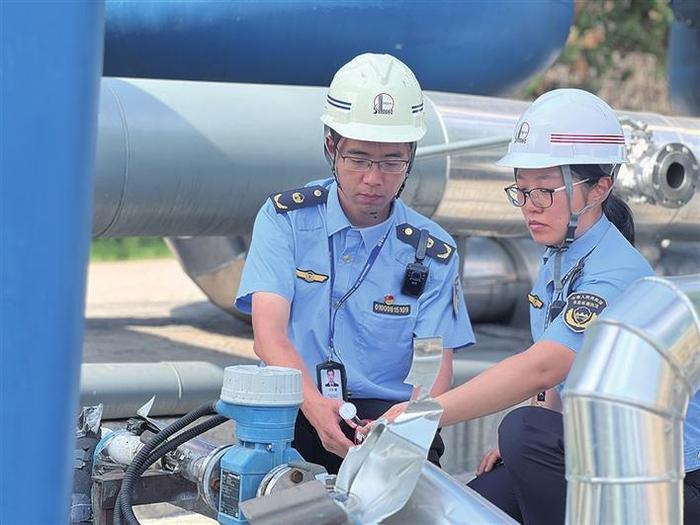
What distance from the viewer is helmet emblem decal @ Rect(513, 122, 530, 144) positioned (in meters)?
2.66

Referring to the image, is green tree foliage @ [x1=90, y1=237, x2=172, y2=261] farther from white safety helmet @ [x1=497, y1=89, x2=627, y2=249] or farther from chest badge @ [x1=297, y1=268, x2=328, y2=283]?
white safety helmet @ [x1=497, y1=89, x2=627, y2=249]

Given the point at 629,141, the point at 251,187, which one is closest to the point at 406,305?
the point at 251,187

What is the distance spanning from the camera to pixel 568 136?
2.60m

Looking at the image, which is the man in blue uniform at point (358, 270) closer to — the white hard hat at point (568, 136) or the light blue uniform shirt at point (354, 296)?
the light blue uniform shirt at point (354, 296)

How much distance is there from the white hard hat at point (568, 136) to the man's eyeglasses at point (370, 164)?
0.28 metres

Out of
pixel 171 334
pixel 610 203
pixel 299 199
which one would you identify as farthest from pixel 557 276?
pixel 171 334

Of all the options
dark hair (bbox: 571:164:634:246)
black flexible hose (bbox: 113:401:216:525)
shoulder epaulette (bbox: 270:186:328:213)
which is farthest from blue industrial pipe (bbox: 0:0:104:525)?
shoulder epaulette (bbox: 270:186:328:213)

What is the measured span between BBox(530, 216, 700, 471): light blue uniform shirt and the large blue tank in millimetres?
2228

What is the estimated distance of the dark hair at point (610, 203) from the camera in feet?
8.49

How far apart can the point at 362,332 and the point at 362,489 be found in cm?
96

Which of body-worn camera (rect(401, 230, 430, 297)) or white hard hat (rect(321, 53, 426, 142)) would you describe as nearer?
white hard hat (rect(321, 53, 426, 142))

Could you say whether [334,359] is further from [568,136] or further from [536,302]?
[568,136]

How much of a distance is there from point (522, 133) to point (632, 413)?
951 millimetres

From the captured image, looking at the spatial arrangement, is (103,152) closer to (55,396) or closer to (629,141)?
(629,141)
